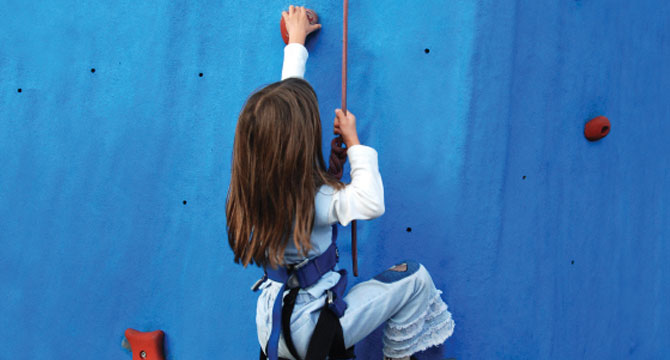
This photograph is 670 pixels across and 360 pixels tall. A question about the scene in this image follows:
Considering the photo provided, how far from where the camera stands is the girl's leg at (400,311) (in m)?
1.02

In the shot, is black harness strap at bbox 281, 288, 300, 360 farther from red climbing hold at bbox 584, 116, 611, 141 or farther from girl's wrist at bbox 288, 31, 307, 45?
red climbing hold at bbox 584, 116, 611, 141

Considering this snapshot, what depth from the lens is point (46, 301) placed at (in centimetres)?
156

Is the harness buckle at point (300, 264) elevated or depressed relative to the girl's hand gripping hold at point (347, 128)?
depressed

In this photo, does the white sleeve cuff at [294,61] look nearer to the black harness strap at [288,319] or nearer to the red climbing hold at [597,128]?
the black harness strap at [288,319]

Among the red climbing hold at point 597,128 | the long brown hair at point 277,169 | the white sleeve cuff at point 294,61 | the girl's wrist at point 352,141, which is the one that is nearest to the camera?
the long brown hair at point 277,169

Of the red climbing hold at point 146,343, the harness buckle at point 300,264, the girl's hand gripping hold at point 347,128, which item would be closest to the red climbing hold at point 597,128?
the girl's hand gripping hold at point 347,128

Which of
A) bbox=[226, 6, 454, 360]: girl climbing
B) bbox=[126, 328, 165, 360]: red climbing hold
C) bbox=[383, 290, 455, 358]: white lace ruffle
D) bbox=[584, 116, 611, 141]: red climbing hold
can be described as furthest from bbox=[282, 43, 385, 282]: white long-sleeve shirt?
bbox=[584, 116, 611, 141]: red climbing hold

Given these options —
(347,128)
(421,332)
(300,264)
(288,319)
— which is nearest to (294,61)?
(347,128)

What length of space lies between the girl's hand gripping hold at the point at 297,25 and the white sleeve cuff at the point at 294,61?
0.14 ft

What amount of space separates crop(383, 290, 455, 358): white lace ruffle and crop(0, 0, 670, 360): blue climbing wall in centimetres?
10

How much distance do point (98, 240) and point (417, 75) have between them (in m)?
1.14

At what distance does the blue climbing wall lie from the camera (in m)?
1.25

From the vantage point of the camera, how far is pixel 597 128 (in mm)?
1392

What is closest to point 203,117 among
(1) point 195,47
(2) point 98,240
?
(1) point 195,47
